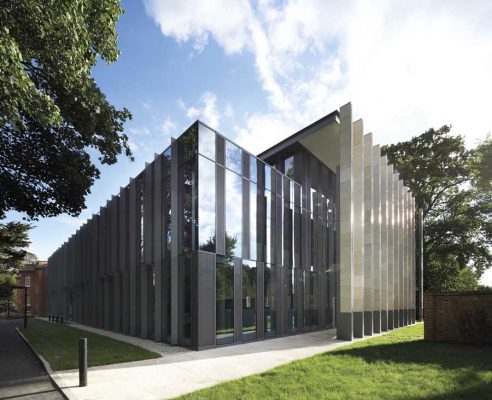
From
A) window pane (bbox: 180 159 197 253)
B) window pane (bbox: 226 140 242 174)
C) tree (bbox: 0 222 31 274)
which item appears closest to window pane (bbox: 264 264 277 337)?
window pane (bbox: 180 159 197 253)

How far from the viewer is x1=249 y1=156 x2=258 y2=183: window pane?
59.2 ft

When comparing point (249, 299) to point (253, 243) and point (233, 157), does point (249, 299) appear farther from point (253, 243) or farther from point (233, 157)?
point (233, 157)

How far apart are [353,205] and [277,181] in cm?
404

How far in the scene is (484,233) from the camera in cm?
3628

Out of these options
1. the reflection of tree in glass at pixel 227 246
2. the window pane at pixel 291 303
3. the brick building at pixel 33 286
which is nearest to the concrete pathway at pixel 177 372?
the reflection of tree in glass at pixel 227 246

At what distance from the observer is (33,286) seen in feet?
261

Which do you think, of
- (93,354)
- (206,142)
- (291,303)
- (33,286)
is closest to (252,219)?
(206,142)

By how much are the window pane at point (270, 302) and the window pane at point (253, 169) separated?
4.18 metres

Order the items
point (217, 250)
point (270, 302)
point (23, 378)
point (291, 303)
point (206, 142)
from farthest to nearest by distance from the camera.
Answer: point (291, 303) < point (270, 302) < point (206, 142) < point (217, 250) < point (23, 378)

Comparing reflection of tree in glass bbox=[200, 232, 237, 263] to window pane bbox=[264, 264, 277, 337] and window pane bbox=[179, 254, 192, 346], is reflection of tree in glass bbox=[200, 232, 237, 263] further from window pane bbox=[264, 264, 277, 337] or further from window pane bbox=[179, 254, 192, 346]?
window pane bbox=[264, 264, 277, 337]

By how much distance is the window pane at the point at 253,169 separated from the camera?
59.2 feet

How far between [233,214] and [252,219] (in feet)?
5.27

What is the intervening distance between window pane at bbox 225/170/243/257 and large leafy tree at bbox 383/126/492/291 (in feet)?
83.3

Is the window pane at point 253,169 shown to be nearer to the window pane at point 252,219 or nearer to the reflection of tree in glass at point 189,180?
the window pane at point 252,219
